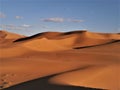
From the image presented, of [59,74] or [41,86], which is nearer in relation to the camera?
[41,86]

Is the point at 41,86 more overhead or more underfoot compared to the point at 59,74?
more overhead

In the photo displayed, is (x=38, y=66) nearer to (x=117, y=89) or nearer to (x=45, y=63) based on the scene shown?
(x=45, y=63)

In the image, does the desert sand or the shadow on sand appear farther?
the desert sand

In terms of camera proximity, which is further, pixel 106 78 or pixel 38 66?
pixel 38 66

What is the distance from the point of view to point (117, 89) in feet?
35.2

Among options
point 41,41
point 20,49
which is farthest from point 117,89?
point 41,41

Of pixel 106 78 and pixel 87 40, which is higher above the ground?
pixel 106 78

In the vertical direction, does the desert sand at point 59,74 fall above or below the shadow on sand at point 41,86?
below

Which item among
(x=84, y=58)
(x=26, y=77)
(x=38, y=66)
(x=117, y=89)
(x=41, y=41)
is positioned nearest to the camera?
(x=117, y=89)

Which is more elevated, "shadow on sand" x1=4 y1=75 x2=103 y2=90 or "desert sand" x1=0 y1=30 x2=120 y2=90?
"shadow on sand" x1=4 y1=75 x2=103 y2=90

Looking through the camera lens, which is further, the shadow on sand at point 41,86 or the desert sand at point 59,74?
the desert sand at point 59,74

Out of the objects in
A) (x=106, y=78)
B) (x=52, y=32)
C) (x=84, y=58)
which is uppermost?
(x=106, y=78)

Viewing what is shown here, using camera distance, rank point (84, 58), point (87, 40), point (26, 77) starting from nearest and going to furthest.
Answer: point (26, 77) → point (84, 58) → point (87, 40)

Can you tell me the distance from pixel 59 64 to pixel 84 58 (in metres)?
3.18
